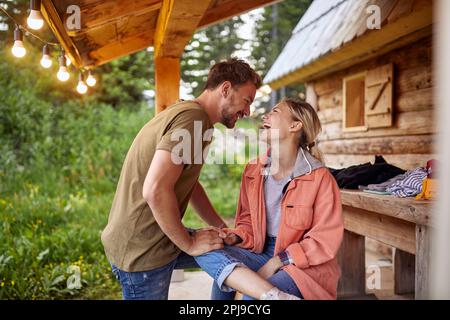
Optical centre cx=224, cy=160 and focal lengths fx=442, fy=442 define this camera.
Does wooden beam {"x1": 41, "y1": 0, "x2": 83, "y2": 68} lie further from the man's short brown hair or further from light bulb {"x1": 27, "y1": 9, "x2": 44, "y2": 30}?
the man's short brown hair

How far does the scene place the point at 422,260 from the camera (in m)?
2.57

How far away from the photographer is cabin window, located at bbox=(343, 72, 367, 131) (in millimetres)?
5812

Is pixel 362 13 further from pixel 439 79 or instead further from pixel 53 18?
pixel 439 79

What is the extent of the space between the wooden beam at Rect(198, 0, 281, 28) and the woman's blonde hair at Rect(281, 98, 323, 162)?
186 centimetres

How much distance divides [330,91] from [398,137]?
191 cm

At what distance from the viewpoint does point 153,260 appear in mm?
2340

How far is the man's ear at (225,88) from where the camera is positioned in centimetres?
252

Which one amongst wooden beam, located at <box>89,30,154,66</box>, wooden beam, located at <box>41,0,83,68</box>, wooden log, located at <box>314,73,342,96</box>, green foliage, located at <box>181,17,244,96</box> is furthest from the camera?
green foliage, located at <box>181,17,244,96</box>

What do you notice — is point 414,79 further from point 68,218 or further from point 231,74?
point 68,218

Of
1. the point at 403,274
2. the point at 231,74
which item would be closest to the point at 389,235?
the point at 403,274

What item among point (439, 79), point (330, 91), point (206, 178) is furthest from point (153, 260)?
point (206, 178)

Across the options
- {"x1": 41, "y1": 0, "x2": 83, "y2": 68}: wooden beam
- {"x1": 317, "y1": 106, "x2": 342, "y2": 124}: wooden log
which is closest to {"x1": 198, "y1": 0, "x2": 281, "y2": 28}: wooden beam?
{"x1": 41, "y1": 0, "x2": 83, "y2": 68}: wooden beam

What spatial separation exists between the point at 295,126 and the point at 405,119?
8.03ft

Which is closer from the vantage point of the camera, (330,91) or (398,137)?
(398,137)
